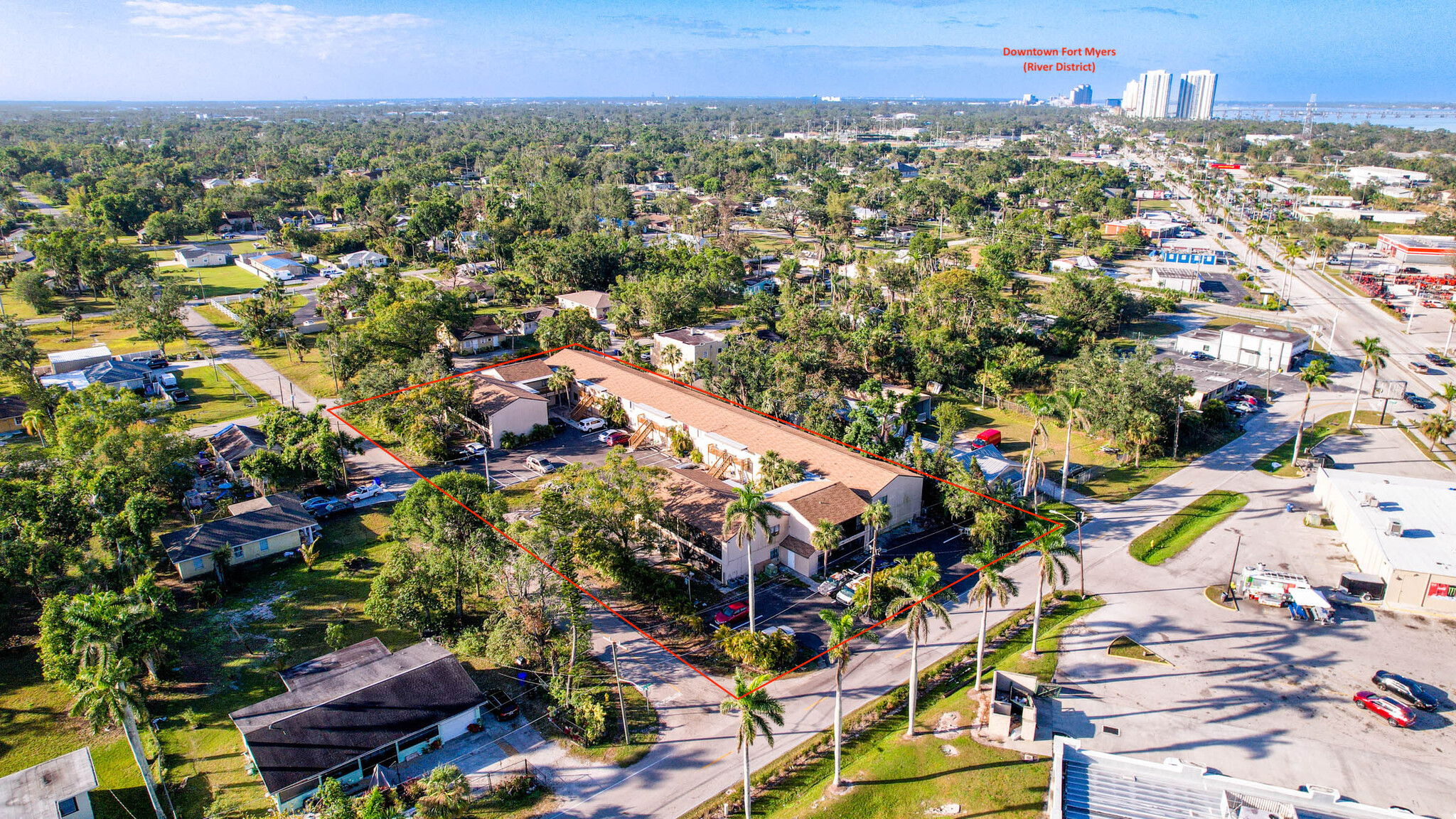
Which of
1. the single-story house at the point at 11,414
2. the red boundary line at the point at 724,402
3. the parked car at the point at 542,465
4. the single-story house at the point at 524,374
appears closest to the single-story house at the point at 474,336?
the red boundary line at the point at 724,402

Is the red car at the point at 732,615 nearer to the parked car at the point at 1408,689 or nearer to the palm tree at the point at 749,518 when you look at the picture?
the palm tree at the point at 749,518

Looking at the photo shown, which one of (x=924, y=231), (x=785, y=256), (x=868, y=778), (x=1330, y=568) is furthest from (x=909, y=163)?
(x=868, y=778)

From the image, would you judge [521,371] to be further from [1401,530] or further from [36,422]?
[1401,530]

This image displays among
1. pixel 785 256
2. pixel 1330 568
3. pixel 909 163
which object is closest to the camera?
Result: pixel 1330 568

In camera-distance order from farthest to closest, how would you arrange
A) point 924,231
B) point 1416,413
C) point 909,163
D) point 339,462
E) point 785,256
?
point 909,163, point 924,231, point 785,256, point 1416,413, point 339,462

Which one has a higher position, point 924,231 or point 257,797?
point 924,231

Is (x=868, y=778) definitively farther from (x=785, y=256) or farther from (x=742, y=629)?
(x=785, y=256)

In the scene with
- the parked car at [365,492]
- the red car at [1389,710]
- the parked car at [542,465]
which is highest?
the parked car at [542,465]

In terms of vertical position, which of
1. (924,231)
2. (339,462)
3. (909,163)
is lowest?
(339,462)
